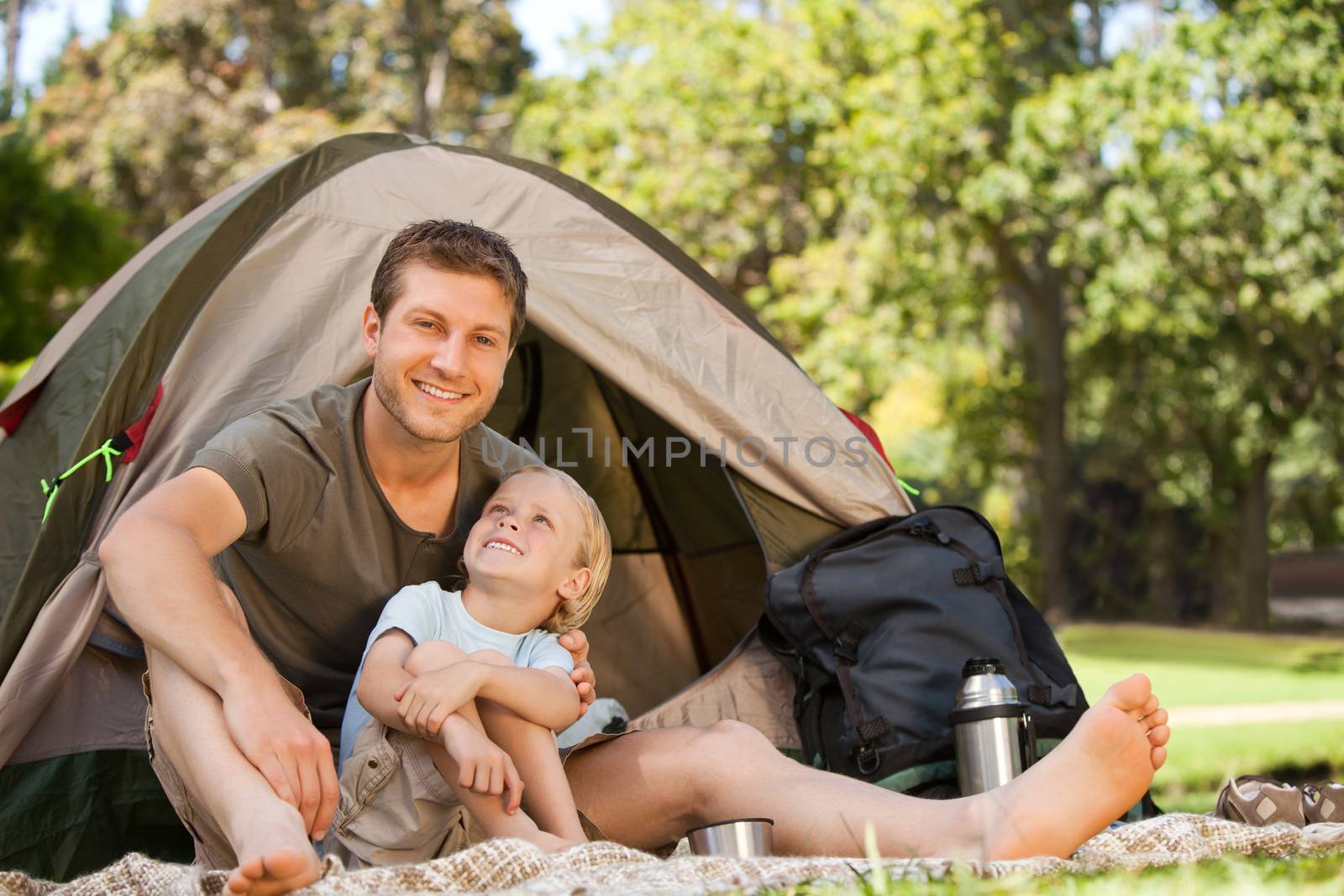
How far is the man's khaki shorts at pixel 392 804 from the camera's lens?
1747 millimetres

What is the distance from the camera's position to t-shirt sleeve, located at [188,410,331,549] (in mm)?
1852

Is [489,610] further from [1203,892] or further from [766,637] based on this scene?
[1203,892]

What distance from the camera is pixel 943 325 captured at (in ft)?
35.6

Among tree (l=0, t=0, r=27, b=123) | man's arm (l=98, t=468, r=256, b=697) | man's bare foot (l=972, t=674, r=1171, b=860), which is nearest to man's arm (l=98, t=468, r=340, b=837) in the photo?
man's arm (l=98, t=468, r=256, b=697)

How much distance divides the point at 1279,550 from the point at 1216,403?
5.05 m

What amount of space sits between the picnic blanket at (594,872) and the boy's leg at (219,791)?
1.9 inches

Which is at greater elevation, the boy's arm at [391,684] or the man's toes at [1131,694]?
the boy's arm at [391,684]

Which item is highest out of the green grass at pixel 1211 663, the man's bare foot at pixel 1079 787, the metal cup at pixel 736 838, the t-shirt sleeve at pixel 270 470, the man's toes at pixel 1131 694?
the t-shirt sleeve at pixel 270 470

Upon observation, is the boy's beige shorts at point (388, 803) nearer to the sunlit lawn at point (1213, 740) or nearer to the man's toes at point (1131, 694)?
the sunlit lawn at point (1213, 740)

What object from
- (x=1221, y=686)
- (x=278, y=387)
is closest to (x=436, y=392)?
(x=278, y=387)

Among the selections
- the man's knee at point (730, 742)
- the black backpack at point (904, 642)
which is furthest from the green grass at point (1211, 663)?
the man's knee at point (730, 742)

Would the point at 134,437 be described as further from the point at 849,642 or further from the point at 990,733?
the point at 990,733

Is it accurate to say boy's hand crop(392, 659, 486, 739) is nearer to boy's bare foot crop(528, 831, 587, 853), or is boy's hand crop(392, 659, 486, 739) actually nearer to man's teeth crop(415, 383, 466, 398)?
boy's bare foot crop(528, 831, 587, 853)

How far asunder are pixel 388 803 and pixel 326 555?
44 cm
